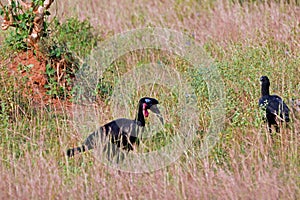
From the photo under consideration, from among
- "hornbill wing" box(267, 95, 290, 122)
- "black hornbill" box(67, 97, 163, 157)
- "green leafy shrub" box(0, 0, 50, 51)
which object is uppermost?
"green leafy shrub" box(0, 0, 50, 51)

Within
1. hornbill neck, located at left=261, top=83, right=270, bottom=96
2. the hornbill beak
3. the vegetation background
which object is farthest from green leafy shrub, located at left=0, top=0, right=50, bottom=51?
hornbill neck, located at left=261, top=83, right=270, bottom=96

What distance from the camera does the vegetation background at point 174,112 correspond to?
4.87 metres

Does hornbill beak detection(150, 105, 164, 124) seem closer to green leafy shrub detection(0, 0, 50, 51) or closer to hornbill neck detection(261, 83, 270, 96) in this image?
hornbill neck detection(261, 83, 270, 96)

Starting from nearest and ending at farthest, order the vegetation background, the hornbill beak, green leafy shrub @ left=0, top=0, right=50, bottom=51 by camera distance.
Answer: the vegetation background → the hornbill beak → green leafy shrub @ left=0, top=0, right=50, bottom=51

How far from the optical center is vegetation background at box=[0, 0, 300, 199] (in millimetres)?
4871

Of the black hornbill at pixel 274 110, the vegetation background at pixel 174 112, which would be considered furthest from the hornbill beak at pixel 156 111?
the black hornbill at pixel 274 110

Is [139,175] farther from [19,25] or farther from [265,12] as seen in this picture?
[265,12]

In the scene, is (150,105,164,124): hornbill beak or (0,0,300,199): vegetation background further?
(150,105,164,124): hornbill beak

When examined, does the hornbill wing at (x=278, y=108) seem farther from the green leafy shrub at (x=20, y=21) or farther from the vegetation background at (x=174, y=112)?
the green leafy shrub at (x=20, y=21)

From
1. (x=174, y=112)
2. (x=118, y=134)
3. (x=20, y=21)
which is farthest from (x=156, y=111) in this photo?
(x=20, y=21)

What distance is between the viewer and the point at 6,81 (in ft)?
23.5

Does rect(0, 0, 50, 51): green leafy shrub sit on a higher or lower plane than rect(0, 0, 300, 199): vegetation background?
higher

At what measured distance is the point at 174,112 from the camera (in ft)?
21.8

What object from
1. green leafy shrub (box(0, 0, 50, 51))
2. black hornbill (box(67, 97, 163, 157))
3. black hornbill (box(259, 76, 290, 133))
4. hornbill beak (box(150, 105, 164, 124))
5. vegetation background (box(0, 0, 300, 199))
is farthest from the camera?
green leafy shrub (box(0, 0, 50, 51))
